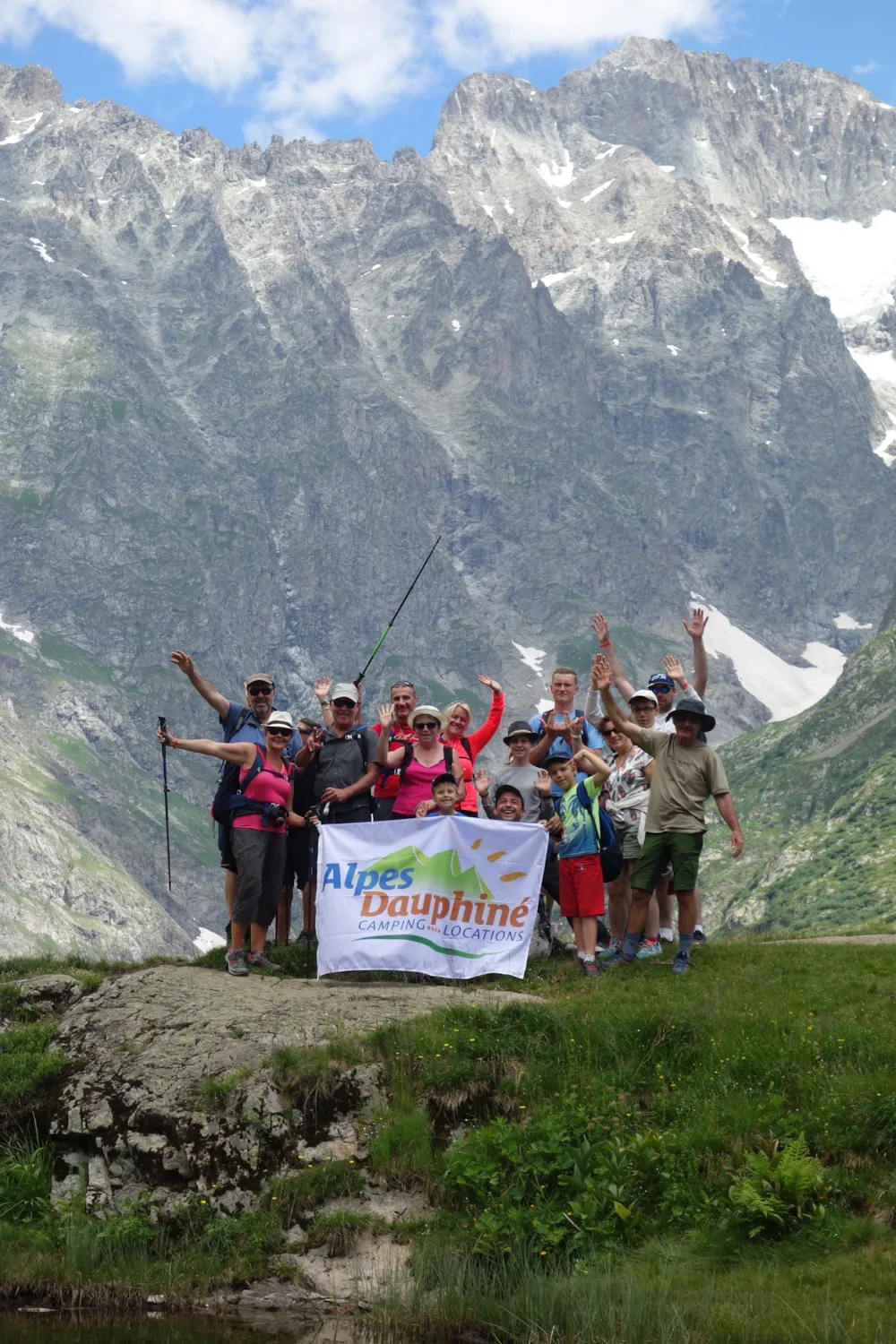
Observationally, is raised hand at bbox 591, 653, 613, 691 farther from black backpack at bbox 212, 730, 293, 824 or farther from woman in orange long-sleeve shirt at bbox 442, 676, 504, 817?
black backpack at bbox 212, 730, 293, 824

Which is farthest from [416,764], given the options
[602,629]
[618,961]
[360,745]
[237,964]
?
[618,961]

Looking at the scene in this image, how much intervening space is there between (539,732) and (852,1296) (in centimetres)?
1083

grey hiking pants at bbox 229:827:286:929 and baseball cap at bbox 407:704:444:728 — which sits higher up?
baseball cap at bbox 407:704:444:728

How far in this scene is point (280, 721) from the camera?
19.3m

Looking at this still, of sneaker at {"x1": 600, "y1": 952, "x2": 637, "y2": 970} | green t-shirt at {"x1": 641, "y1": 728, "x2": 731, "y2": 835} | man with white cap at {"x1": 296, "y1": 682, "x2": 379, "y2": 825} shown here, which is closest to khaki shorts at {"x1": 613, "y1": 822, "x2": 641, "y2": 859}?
sneaker at {"x1": 600, "y1": 952, "x2": 637, "y2": 970}

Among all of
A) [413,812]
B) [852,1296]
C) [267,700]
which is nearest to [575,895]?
[413,812]

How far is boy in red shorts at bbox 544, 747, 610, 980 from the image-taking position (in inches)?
745

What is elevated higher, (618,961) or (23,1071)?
(618,961)

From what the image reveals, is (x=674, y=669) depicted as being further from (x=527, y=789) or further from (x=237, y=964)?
(x=237, y=964)

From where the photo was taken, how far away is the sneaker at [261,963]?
20.0m

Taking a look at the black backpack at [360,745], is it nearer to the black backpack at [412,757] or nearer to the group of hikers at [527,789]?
the group of hikers at [527,789]

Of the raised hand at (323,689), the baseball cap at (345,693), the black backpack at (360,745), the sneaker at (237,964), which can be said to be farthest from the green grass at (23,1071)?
the raised hand at (323,689)

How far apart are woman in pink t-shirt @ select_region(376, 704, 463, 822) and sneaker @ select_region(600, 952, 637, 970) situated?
314 cm

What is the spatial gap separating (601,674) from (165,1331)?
1003 cm
